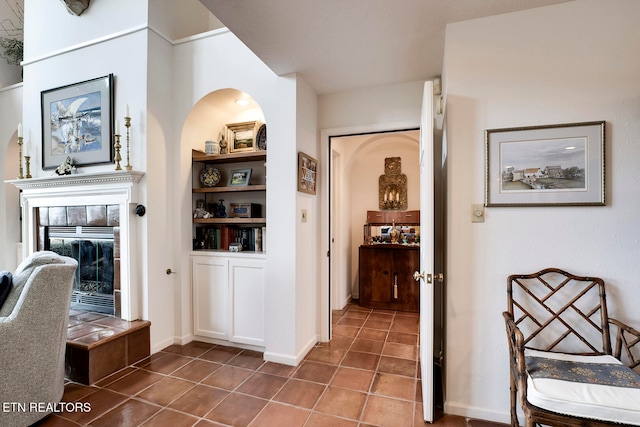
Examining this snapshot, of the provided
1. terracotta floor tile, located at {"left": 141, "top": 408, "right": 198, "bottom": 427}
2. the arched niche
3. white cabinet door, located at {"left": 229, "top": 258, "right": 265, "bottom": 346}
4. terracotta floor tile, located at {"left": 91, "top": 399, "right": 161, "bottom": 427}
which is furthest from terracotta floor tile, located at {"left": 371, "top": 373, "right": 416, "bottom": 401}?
the arched niche

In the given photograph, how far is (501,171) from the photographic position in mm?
1777

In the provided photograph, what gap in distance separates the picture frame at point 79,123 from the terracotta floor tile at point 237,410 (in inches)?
93.8

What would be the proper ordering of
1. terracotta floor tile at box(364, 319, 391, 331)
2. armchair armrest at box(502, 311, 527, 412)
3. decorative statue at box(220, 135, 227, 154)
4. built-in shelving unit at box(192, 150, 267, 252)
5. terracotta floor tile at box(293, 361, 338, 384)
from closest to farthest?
armchair armrest at box(502, 311, 527, 412)
terracotta floor tile at box(293, 361, 338, 384)
built-in shelving unit at box(192, 150, 267, 252)
decorative statue at box(220, 135, 227, 154)
terracotta floor tile at box(364, 319, 391, 331)

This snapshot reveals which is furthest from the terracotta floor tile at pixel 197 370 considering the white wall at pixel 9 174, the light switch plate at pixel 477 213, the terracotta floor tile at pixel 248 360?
the white wall at pixel 9 174

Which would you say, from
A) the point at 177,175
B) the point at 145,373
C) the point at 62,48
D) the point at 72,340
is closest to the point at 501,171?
the point at 177,175

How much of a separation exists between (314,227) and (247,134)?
4.12 ft

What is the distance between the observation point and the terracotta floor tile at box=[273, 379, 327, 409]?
1.98 m

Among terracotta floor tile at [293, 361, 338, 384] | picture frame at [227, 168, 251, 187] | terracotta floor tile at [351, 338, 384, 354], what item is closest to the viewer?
terracotta floor tile at [293, 361, 338, 384]

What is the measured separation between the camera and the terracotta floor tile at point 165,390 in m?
2.01

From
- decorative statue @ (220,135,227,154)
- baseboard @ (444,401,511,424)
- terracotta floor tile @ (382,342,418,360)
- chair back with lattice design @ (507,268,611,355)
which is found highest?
decorative statue @ (220,135,227,154)

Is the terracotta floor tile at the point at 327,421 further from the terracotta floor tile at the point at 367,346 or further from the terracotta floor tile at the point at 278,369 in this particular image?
the terracotta floor tile at the point at 367,346

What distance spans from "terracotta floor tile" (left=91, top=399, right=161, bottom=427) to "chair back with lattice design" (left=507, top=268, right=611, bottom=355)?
91.3 inches

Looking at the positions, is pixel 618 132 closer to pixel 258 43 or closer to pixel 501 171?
pixel 501 171

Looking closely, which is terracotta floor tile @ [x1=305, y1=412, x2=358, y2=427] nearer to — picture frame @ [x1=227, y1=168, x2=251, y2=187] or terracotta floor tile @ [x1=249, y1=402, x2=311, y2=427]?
terracotta floor tile @ [x1=249, y1=402, x2=311, y2=427]
